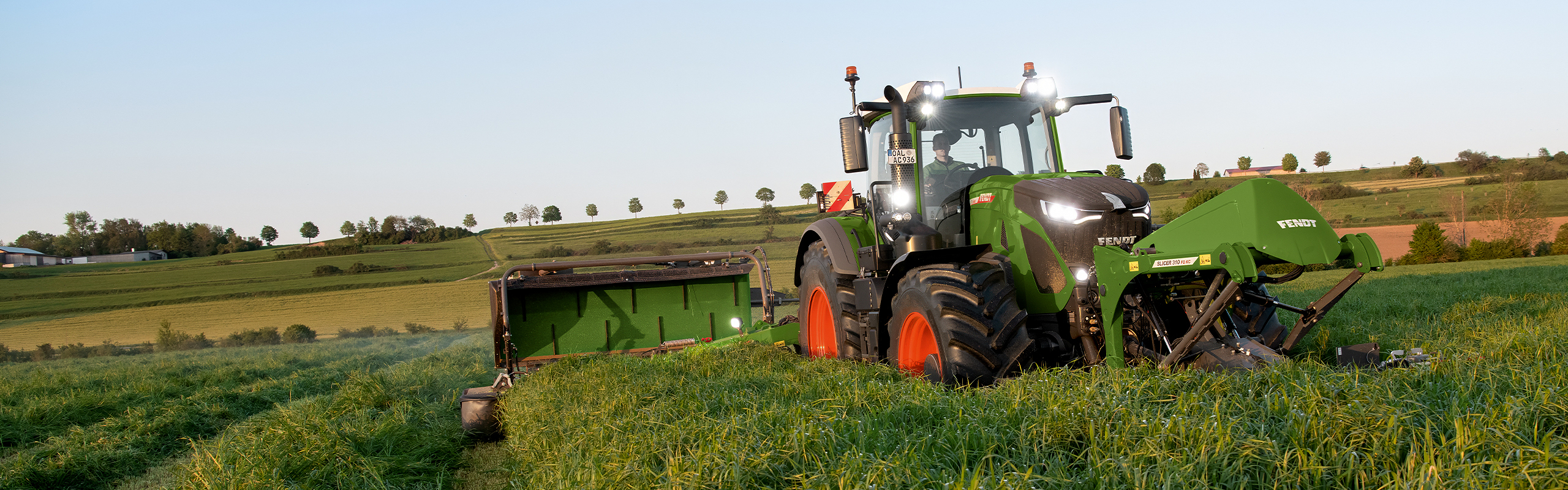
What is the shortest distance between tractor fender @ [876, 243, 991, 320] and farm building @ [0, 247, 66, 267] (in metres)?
63.1

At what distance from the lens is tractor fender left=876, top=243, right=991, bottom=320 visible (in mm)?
5363

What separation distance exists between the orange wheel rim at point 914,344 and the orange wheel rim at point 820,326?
1.86 meters

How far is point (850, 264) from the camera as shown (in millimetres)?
6609

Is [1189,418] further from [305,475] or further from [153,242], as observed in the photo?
[153,242]

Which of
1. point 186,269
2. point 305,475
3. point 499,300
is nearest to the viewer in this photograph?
point 305,475

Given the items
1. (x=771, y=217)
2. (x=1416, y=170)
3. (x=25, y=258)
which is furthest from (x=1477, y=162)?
(x=25, y=258)

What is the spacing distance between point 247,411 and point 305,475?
5.36 meters

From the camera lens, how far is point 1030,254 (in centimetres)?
500

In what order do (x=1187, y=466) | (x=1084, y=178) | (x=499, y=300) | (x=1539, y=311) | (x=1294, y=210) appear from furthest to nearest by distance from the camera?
(x=499, y=300), (x=1539, y=311), (x=1084, y=178), (x=1294, y=210), (x=1187, y=466)

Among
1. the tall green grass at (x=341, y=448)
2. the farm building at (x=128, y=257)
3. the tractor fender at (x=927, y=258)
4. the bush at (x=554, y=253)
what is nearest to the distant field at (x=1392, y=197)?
the bush at (x=554, y=253)

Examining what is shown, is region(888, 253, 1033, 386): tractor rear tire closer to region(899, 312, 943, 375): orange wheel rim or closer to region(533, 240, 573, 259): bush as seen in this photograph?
region(899, 312, 943, 375): orange wheel rim

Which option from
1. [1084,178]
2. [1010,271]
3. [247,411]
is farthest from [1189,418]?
[247,411]

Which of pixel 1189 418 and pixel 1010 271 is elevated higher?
pixel 1010 271

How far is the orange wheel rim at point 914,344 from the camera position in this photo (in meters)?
5.16
